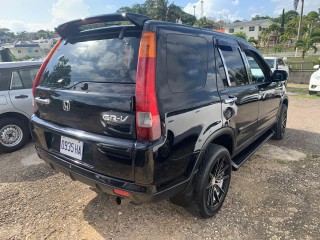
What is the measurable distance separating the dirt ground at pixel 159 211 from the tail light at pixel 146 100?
121 centimetres

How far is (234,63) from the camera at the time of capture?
3035 mm

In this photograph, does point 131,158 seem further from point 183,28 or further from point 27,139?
Answer: point 27,139

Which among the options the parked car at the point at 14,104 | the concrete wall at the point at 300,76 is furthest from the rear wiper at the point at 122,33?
the concrete wall at the point at 300,76

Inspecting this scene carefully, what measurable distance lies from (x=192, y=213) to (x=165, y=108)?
4.30 ft

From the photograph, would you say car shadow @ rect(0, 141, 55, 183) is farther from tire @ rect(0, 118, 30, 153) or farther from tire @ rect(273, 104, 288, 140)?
tire @ rect(273, 104, 288, 140)

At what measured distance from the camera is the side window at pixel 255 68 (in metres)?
3.56

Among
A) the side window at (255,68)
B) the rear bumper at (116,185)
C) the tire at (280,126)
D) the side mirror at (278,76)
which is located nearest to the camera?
the rear bumper at (116,185)

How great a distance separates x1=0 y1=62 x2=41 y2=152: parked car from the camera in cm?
461

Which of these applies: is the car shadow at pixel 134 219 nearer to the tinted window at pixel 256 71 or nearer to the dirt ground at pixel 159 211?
the dirt ground at pixel 159 211

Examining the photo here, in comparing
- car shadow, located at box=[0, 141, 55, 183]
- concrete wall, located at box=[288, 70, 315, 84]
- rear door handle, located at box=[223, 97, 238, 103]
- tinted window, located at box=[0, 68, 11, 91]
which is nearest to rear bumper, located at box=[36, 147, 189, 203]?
rear door handle, located at box=[223, 97, 238, 103]

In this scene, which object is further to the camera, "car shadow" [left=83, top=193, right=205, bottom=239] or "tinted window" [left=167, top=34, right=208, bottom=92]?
"car shadow" [left=83, top=193, right=205, bottom=239]

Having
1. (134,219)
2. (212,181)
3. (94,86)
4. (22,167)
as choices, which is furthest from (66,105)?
(22,167)

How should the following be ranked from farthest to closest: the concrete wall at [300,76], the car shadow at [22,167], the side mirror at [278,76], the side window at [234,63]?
the concrete wall at [300,76] → the side mirror at [278,76] → the car shadow at [22,167] → the side window at [234,63]

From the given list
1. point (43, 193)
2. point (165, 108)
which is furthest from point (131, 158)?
point (43, 193)
